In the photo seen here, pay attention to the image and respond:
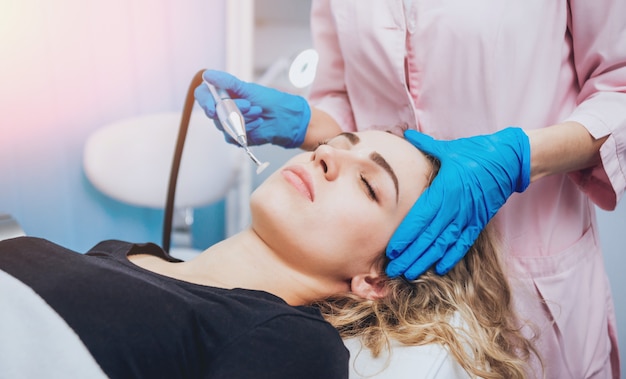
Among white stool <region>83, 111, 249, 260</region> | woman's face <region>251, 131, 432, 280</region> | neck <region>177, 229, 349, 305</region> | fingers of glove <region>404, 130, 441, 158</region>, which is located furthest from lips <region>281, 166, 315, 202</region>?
white stool <region>83, 111, 249, 260</region>

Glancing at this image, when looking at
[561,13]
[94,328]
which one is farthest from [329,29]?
[94,328]

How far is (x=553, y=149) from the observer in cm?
103

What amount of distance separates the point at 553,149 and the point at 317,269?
1.55ft

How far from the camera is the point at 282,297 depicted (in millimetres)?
1082

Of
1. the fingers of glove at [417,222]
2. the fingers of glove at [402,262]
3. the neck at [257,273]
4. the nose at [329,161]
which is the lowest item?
the neck at [257,273]

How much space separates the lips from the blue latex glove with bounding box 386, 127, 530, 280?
176 mm

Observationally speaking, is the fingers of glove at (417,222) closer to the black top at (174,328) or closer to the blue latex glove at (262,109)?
the black top at (174,328)

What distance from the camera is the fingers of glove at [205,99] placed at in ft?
4.07

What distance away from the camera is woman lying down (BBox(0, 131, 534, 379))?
82cm

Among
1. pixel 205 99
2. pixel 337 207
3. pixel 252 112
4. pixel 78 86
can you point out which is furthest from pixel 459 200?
pixel 78 86

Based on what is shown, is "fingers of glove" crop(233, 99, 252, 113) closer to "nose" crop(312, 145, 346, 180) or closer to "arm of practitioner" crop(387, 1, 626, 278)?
"nose" crop(312, 145, 346, 180)

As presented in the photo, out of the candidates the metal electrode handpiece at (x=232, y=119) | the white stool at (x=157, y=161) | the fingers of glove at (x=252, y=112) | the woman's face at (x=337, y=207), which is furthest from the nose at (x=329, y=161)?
the white stool at (x=157, y=161)

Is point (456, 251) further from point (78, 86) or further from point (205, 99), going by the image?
point (78, 86)

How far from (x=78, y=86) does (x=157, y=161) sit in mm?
328
